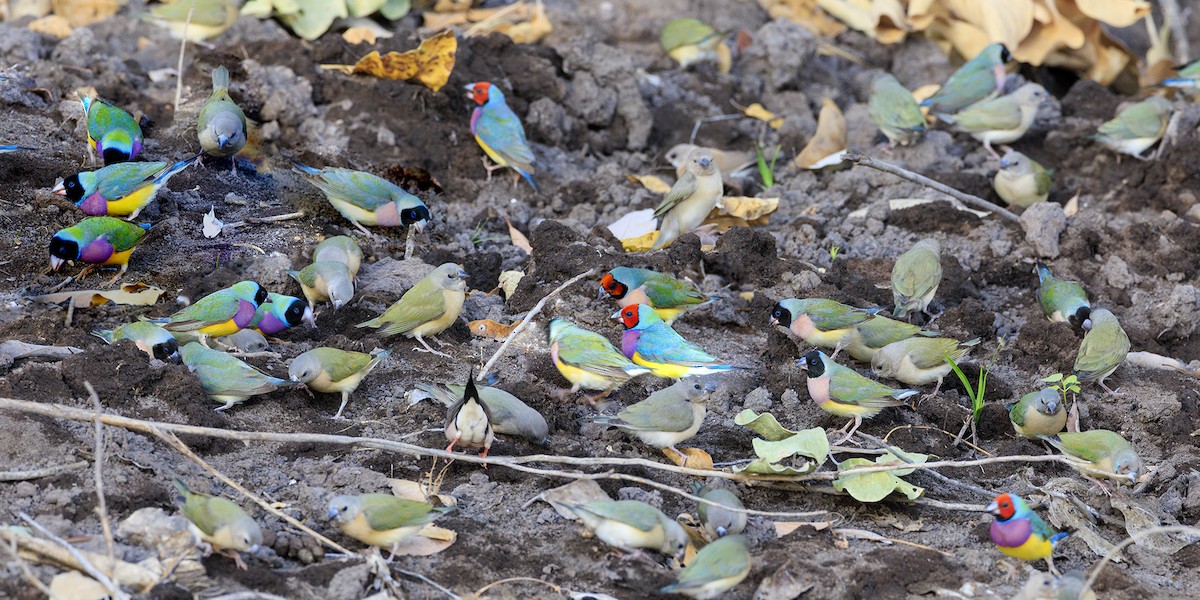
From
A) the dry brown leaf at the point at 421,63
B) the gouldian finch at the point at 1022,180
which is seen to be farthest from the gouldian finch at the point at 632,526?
the gouldian finch at the point at 1022,180

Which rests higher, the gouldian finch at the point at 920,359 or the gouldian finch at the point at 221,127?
the gouldian finch at the point at 221,127

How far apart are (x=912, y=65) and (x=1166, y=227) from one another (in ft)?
9.25

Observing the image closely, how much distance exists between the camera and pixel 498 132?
7.38 meters

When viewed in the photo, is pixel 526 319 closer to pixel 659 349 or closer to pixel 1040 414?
pixel 659 349

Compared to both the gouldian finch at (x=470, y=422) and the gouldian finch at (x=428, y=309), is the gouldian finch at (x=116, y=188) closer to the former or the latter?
the gouldian finch at (x=428, y=309)

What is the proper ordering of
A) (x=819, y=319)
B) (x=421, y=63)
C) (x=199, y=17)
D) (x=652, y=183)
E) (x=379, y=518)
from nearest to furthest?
1. (x=379, y=518)
2. (x=819, y=319)
3. (x=421, y=63)
4. (x=652, y=183)
5. (x=199, y=17)

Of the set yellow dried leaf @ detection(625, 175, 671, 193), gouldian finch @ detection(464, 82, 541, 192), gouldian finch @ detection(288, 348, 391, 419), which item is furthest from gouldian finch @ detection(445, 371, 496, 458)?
yellow dried leaf @ detection(625, 175, 671, 193)

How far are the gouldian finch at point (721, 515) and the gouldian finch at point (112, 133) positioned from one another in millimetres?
3601

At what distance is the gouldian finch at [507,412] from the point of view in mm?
4812

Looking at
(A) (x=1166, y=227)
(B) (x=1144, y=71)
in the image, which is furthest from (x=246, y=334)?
(B) (x=1144, y=71)

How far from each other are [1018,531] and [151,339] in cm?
347

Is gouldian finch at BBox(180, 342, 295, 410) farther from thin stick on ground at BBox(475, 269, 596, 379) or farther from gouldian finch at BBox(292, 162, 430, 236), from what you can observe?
gouldian finch at BBox(292, 162, 430, 236)

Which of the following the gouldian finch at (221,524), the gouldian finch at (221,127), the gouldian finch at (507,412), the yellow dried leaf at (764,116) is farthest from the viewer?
the yellow dried leaf at (764,116)

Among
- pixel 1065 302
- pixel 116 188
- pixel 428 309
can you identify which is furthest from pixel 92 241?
pixel 1065 302
